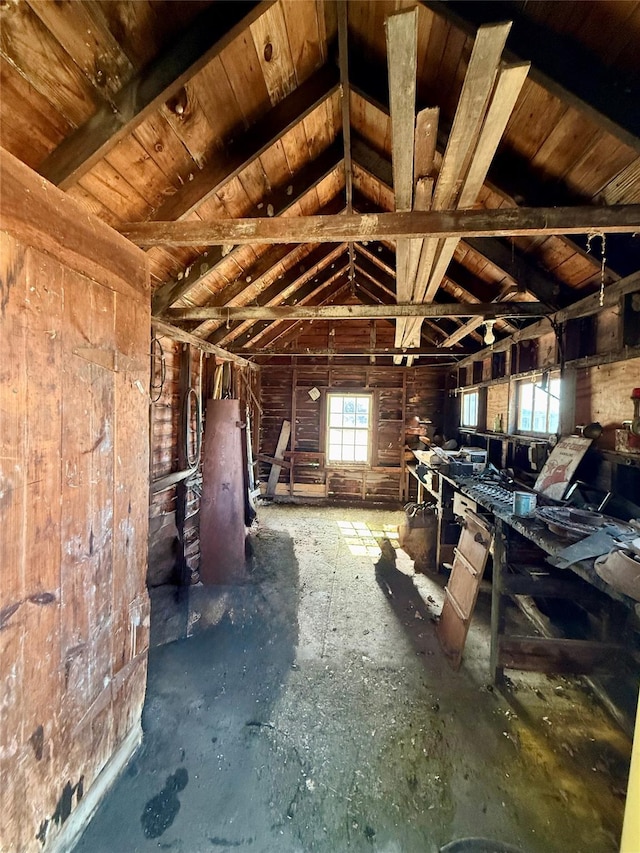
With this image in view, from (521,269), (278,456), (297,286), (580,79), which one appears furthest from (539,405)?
(278,456)

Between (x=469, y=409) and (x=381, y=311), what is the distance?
3228 millimetres

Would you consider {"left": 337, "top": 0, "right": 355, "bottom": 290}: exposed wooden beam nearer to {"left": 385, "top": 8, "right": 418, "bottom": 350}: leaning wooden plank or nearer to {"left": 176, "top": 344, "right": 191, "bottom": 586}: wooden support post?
{"left": 385, "top": 8, "right": 418, "bottom": 350}: leaning wooden plank

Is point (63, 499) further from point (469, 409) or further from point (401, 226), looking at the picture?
point (469, 409)

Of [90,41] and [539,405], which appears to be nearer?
[90,41]

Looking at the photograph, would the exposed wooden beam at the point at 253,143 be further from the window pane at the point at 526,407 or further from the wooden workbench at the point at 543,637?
the window pane at the point at 526,407

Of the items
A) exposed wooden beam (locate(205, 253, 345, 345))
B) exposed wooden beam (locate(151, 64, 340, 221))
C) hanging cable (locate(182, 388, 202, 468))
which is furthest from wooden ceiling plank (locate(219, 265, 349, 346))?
exposed wooden beam (locate(151, 64, 340, 221))

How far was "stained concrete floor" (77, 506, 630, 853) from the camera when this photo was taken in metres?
1.50

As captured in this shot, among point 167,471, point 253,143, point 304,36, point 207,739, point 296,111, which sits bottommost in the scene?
point 207,739

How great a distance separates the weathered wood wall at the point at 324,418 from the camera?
6.70 metres

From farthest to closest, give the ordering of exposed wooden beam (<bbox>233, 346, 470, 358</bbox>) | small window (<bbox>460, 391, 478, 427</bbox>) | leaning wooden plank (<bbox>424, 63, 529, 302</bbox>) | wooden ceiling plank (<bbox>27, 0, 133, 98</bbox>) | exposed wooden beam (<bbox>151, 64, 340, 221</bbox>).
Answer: small window (<bbox>460, 391, 478, 427</bbox>) → exposed wooden beam (<bbox>233, 346, 470, 358</bbox>) → exposed wooden beam (<bbox>151, 64, 340, 221</bbox>) → wooden ceiling plank (<bbox>27, 0, 133, 98</bbox>) → leaning wooden plank (<bbox>424, 63, 529, 302</bbox>)

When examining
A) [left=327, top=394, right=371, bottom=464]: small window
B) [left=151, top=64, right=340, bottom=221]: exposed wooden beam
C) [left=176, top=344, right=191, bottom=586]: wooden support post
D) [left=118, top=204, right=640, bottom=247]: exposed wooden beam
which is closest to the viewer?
[left=118, top=204, right=640, bottom=247]: exposed wooden beam

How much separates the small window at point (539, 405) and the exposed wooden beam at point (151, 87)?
318 centimetres

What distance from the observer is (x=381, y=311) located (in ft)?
10.6

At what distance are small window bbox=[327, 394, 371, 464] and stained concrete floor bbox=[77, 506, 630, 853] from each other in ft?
13.0
